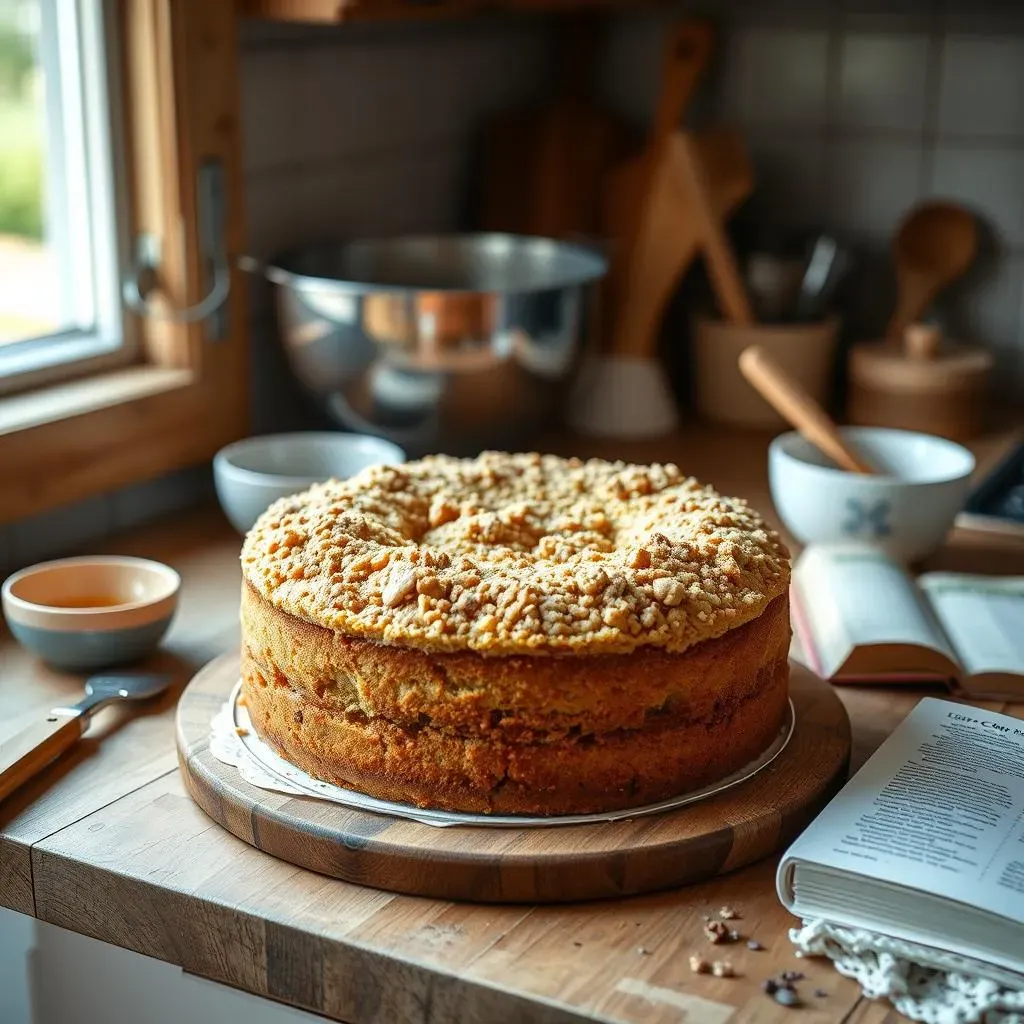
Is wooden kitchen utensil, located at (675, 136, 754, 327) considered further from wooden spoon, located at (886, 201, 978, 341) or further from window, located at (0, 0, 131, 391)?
window, located at (0, 0, 131, 391)

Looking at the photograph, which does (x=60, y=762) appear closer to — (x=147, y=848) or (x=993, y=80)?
(x=147, y=848)

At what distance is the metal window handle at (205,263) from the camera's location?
1.49 metres

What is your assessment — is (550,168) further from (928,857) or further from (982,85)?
(928,857)

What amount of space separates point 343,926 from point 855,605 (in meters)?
0.57

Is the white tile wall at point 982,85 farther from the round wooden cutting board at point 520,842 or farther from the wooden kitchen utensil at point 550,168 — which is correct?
the round wooden cutting board at point 520,842

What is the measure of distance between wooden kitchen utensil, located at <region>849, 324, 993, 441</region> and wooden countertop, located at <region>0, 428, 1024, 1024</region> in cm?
101

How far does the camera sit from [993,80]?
1.92m

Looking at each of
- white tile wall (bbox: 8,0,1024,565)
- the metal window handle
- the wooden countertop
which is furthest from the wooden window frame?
the wooden countertop

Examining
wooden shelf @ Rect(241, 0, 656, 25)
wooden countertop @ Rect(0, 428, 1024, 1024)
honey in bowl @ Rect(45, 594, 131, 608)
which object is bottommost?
wooden countertop @ Rect(0, 428, 1024, 1024)

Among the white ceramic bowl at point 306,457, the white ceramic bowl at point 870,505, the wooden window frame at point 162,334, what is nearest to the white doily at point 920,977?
the white ceramic bowl at point 870,505

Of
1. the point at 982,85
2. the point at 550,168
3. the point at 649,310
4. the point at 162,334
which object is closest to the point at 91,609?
the point at 162,334

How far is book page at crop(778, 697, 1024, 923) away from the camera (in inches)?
32.8

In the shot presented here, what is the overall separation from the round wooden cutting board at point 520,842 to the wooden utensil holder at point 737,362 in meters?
0.97

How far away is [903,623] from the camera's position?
1191mm
